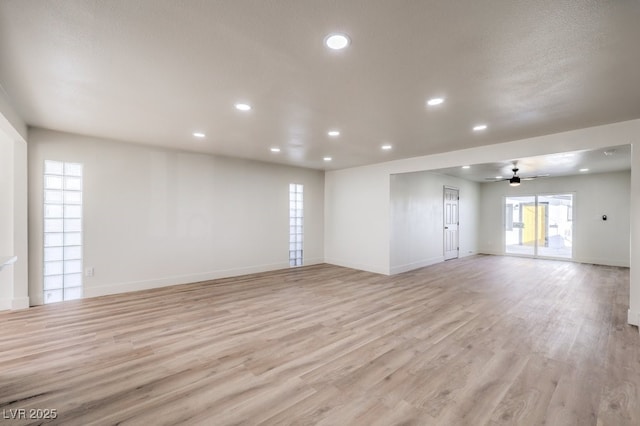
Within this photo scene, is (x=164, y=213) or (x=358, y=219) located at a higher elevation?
(x=164, y=213)

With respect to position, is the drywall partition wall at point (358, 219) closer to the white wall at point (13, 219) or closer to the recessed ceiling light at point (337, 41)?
the recessed ceiling light at point (337, 41)

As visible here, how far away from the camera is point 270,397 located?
2.15 meters

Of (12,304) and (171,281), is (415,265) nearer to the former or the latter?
(171,281)

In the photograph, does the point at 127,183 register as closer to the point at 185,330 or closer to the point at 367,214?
the point at 185,330

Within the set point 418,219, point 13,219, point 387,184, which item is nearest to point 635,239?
point 387,184

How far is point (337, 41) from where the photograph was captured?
200 cm

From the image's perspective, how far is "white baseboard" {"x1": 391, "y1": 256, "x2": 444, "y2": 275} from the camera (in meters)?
6.65

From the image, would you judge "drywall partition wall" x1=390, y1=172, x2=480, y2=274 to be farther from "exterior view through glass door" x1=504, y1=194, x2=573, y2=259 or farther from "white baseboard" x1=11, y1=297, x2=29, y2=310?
"white baseboard" x1=11, y1=297, x2=29, y2=310

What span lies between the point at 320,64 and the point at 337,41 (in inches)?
13.6

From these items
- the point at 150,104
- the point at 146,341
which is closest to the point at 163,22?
the point at 150,104

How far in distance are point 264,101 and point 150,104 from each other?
132cm

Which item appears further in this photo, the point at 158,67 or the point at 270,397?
the point at 158,67

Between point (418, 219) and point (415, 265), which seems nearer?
point (415, 265)

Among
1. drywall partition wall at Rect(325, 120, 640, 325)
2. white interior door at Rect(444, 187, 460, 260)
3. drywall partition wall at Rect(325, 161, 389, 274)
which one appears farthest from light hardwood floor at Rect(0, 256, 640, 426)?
white interior door at Rect(444, 187, 460, 260)
